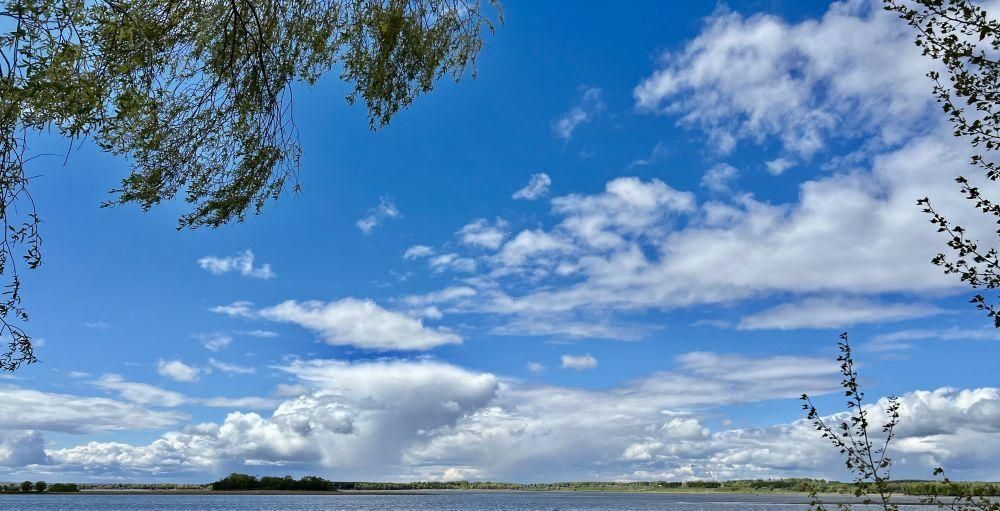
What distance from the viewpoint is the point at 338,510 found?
157 metres

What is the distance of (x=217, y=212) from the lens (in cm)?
1152

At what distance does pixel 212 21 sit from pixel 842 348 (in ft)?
34.8

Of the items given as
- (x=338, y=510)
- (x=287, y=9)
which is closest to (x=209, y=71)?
(x=287, y=9)

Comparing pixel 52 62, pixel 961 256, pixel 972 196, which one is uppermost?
pixel 52 62

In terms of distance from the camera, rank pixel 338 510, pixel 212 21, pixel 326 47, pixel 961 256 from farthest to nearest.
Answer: pixel 338 510, pixel 326 47, pixel 212 21, pixel 961 256

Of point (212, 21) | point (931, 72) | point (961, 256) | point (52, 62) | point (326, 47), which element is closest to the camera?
point (52, 62)

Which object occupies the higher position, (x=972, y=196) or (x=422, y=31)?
(x=422, y=31)

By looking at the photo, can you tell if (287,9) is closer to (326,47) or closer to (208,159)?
(326,47)

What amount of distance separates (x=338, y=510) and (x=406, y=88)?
16095cm

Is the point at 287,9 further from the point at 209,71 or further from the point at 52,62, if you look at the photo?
the point at 52,62

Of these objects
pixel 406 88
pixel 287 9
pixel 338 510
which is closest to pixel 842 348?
pixel 406 88

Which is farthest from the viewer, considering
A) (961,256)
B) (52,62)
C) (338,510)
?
(338,510)

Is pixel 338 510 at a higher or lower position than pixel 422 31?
lower

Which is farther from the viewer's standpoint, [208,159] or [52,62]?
[208,159]
